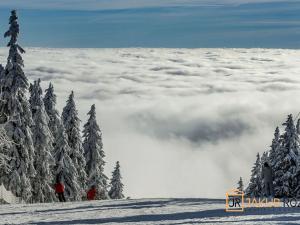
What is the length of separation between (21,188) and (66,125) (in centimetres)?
1234

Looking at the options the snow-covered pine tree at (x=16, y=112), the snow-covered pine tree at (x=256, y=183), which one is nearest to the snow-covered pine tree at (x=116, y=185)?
the snow-covered pine tree at (x=256, y=183)

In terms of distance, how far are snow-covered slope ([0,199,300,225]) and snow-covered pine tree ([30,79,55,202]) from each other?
2197cm

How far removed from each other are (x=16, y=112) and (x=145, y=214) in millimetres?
23232

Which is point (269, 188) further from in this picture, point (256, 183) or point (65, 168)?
point (256, 183)

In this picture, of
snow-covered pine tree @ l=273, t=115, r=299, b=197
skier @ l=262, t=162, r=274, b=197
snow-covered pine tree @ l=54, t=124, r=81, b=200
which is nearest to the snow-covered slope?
skier @ l=262, t=162, r=274, b=197

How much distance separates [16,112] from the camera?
4228cm

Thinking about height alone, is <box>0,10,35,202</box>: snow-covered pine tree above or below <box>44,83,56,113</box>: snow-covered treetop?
below

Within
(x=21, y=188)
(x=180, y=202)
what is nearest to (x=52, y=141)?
(x=21, y=188)

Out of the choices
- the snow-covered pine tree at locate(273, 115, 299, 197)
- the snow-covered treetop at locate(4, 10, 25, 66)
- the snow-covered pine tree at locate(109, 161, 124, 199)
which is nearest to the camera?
the snow-covered treetop at locate(4, 10, 25, 66)

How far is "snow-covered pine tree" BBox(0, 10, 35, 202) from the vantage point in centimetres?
4222

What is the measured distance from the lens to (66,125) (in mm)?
54656

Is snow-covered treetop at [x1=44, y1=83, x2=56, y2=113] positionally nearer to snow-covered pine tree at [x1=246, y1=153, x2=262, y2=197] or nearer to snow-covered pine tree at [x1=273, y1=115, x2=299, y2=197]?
snow-covered pine tree at [x1=246, y1=153, x2=262, y2=197]

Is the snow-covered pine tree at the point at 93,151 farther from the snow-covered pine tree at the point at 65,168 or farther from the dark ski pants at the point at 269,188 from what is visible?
the dark ski pants at the point at 269,188

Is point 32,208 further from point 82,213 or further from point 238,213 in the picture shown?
point 238,213
